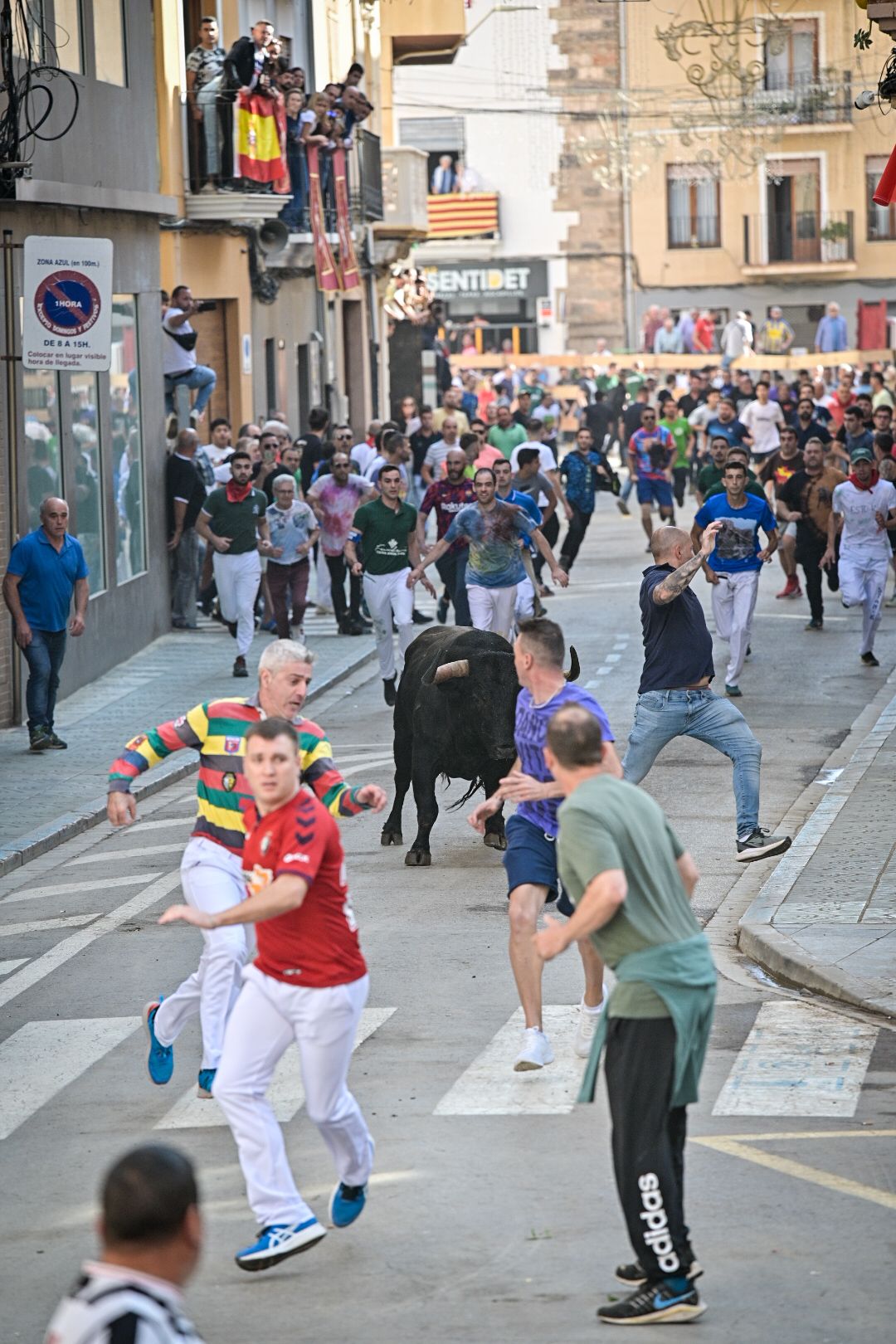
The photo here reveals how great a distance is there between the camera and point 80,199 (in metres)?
20.0

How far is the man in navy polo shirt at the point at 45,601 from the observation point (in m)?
17.1

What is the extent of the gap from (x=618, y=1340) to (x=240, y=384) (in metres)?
25.0

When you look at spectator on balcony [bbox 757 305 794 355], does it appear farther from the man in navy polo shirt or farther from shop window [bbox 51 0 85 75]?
the man in navy polo shirt

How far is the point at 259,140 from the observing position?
28359 mm

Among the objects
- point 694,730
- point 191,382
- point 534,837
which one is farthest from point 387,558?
point 534,837

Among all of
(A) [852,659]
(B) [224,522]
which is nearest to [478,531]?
(B) [224,522]

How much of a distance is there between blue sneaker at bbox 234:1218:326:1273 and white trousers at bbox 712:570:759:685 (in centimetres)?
1232

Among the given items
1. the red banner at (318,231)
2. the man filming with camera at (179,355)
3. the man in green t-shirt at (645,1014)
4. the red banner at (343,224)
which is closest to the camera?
the man in green t-shirt at (645,1014)

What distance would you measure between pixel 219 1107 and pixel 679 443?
97.8ft

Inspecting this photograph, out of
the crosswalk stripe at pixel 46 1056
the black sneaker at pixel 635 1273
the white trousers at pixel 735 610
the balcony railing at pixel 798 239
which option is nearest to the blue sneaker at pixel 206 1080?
the crosswalk stripe at pixel 46 1056

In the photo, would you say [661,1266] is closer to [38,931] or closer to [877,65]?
[38,931]

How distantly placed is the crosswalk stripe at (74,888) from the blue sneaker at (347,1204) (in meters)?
5.98

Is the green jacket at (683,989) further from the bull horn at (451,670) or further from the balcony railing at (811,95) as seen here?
the balcony railing at (811,95)

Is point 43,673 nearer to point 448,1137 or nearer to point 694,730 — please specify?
point 694,730
